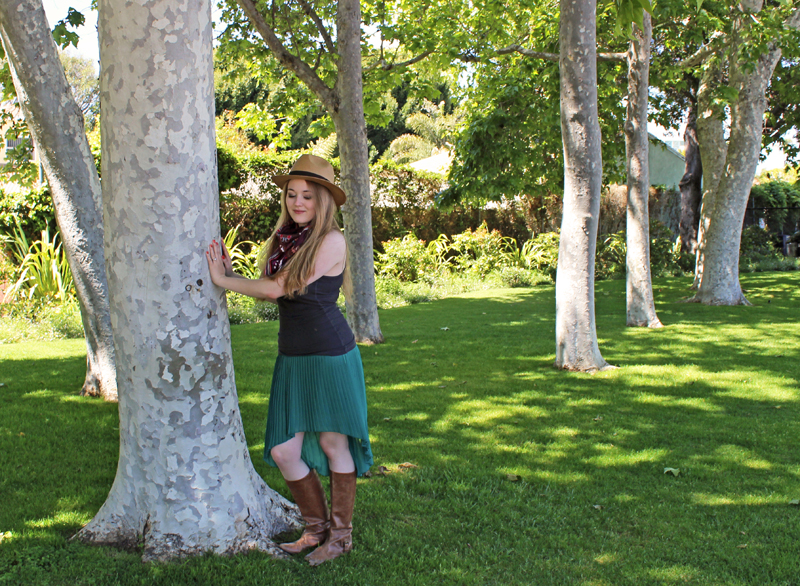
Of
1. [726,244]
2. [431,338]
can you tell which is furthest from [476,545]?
[726,244]

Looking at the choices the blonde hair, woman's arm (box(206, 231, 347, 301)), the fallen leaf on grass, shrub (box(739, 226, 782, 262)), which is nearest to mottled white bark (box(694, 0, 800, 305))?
shrub (box(739, 226, 782, 262))

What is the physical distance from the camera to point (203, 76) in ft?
9.12

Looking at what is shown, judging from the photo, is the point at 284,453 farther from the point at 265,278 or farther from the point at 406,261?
the point at 406,261

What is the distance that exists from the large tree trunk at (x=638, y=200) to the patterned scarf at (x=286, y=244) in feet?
25.6

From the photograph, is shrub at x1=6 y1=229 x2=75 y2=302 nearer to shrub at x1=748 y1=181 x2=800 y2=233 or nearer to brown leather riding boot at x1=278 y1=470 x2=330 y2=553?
brown leather riding boot at x1=278 y1=470 x2=330 y2=553

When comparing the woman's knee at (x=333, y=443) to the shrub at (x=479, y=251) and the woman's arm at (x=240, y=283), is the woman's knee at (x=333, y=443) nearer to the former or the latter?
the woman's arm at (x=240, y=283)

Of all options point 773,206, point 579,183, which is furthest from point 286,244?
point 773,206

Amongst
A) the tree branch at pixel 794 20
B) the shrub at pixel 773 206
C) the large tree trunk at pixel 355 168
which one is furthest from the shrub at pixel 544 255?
the shrub at pixel 773 206

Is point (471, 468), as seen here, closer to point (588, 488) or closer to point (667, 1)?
point (588, 488)

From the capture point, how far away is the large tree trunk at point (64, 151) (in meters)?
4.83

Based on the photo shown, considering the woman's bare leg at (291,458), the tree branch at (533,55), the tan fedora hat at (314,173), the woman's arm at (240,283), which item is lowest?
the woman's bare leg at (291,458)

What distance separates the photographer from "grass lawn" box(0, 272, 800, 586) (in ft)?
9.53

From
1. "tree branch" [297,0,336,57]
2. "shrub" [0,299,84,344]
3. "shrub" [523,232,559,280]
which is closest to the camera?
"tree branch" [297,0,336,57]

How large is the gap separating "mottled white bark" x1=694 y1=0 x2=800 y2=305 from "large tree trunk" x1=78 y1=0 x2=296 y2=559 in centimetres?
1165
